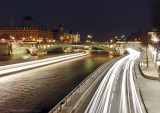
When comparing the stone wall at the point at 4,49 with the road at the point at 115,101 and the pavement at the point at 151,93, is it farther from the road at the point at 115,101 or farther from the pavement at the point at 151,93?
the pavement at the point at 151,93

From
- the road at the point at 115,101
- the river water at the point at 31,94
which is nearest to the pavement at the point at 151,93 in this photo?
the road at the point at 115,101

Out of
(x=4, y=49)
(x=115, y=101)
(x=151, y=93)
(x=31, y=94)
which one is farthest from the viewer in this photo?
(x=4, y=49)

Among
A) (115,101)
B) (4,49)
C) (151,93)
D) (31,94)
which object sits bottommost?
(31,94)

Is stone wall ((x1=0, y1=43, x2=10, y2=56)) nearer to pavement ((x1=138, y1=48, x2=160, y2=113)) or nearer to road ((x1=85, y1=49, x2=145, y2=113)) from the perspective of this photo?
road ((x1=85, y1=49, x2=145, y2=113))

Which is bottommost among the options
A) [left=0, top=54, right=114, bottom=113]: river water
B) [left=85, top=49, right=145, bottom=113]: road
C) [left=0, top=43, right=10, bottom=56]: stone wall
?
[left=0, top=54, right=114, bottom=113]: river water

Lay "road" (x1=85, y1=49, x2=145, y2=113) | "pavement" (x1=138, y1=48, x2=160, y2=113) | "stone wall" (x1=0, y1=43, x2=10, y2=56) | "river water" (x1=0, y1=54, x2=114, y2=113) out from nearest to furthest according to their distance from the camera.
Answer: "road" (x1=85, y1=49, x2=145, y2=113), "pavement" (x1=138, y1=48, x2=160, y2=113), "river water" (x1=0, y1=54, x2=114, y2=113), "stone wall" (x1=0, y1=43, x2=10, y2=56)

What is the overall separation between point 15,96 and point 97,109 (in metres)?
13.5

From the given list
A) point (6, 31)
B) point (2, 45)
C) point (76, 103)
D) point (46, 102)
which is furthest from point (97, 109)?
point (6, 31)

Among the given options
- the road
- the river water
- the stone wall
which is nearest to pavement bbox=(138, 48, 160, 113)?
the road

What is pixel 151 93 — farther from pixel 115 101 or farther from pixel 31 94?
pixel 31 94

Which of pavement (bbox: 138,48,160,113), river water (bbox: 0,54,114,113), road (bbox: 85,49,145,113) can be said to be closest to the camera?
road (bbox: 85,49,145,113)

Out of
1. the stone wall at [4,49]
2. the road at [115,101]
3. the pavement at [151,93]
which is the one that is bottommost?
the road at [115,101]

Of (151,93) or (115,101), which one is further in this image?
(151,93)

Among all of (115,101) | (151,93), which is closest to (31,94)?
(115,101)
